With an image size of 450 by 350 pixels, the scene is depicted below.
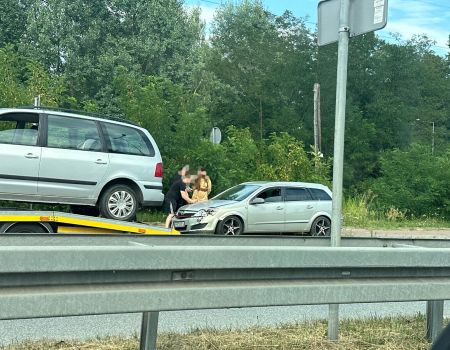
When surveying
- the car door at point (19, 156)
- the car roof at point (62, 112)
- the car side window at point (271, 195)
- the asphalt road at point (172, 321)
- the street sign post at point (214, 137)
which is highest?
the street sign post at point (214, 137)

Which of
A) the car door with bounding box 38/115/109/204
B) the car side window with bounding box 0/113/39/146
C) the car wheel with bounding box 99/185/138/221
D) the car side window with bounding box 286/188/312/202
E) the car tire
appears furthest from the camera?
the car side window with bounding box 286/188/312/202

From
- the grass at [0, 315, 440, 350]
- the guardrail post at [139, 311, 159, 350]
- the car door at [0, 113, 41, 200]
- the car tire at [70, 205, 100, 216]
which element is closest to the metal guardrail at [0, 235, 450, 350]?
the guardrail post at [139, 311, 159, 350]

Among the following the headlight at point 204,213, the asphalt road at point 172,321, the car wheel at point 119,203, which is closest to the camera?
the asphalt road at point 172,321

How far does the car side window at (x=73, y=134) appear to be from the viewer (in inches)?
443

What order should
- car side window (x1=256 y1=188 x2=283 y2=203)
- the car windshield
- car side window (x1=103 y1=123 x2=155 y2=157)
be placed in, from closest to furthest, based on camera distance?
car side window (x1=103 y1=123 x2=155 y2=157)
the car windshield
car side window (x1=256 y1=188 x2=283 y2=203)

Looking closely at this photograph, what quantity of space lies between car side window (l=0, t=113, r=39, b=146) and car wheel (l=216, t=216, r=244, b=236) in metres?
5.18

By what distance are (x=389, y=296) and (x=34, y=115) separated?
9.03m

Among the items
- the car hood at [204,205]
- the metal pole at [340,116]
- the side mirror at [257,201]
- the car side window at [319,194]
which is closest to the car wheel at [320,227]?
the car side window at [319,194]

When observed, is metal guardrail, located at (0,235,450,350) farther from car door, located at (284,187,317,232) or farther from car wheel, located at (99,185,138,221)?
car door, located at (284,187,317,232)

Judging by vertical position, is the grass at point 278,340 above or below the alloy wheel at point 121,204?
below

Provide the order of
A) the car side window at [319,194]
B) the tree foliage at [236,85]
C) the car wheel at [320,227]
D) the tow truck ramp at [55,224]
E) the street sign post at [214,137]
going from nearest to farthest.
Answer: the tow truck ramp at [55,224], the car wheel at [320,227], the car side window at [319,194], the tree foliage at [236,85], the street sign post at [214,137]

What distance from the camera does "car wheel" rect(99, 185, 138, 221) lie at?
11727 mm

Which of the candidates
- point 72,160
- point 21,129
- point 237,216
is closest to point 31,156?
point 21,129

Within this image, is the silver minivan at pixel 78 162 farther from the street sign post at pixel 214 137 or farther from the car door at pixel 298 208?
the street sign post at pixel 214 137
